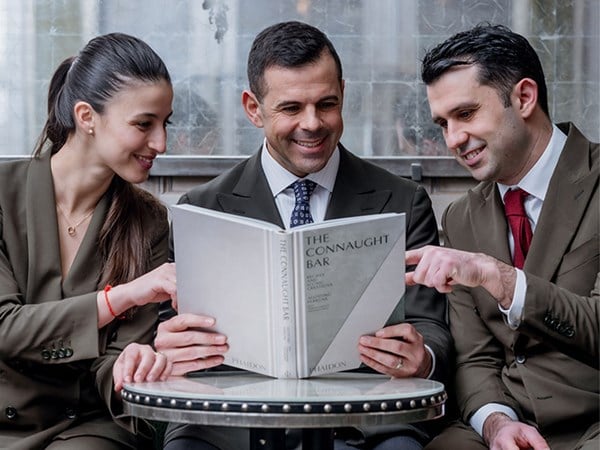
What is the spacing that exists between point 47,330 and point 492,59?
1488mm

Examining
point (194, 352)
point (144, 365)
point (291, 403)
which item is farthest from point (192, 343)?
point (291, 403)

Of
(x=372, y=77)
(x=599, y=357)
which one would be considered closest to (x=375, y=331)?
(x=599, y=357)

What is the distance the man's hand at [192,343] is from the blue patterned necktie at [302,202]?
831 mm

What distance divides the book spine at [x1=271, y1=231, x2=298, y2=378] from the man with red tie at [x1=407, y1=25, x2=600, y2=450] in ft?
2.21

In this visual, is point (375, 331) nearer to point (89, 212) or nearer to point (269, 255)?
point (269, 255)

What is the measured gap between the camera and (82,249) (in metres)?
3.61

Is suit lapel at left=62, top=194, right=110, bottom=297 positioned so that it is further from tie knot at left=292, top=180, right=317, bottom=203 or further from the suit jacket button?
tie knot at left=292, top=180, right=317, bottom=203

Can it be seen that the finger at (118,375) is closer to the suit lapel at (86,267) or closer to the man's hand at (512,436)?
the suit lapel at (86,267)

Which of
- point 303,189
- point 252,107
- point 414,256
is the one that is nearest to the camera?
point 414,256

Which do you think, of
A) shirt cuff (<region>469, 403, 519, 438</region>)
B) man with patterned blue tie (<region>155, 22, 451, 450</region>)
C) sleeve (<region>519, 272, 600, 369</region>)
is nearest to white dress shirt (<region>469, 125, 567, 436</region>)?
shirt cuff (<region>469, 403, 519, 438</region>)

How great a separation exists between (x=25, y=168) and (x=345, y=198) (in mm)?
971

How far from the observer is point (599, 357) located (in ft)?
10.5

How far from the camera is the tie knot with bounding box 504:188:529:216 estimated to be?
3564mm

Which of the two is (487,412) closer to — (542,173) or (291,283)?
(542,173)
